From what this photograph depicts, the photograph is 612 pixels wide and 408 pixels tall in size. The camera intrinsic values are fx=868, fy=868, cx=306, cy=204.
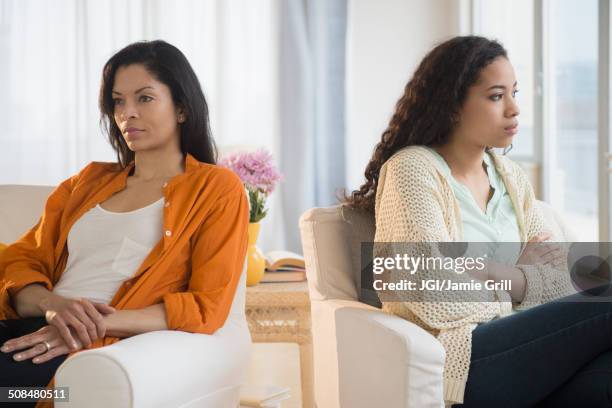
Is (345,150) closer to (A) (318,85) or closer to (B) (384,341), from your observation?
(A) (318,85)

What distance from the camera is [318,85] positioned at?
4.89m

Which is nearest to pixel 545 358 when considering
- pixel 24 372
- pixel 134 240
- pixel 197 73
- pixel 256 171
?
pixel 134 240

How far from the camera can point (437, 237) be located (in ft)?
6.29

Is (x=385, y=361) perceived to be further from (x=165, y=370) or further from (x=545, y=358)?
(x=165, y=370)

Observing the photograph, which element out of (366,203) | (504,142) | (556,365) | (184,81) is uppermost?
(184,81)

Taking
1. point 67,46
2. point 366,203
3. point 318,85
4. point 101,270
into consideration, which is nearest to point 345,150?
point 318,85

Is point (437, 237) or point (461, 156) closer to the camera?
point (437, 237)

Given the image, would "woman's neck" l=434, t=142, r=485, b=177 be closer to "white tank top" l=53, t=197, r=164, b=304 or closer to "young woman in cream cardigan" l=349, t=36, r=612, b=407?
"young woman in cream cardigan" l=349, t=36, r=612, b=407

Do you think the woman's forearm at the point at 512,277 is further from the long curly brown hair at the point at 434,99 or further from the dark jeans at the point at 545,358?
the long curly brown hair at the point at 434,99

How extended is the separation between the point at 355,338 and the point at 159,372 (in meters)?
0.49

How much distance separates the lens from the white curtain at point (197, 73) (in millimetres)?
4750

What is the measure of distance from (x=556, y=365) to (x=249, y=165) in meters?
1.24

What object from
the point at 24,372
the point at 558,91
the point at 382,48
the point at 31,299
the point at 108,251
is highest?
the point at 382,48

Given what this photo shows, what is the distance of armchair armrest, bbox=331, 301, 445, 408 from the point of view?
67.2 inches
